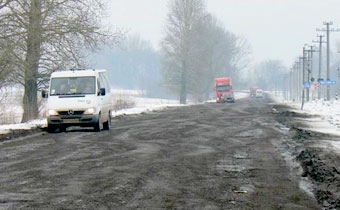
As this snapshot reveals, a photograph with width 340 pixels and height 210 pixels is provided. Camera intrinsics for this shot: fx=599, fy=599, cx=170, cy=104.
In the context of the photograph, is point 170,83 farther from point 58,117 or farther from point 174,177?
point 174,177

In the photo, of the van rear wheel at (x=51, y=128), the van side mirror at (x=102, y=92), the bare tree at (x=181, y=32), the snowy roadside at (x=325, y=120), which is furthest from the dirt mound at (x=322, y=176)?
the bare tree at (x=181, y=32)

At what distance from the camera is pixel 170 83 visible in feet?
259

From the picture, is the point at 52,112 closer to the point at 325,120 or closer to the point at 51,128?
the point at 51,128

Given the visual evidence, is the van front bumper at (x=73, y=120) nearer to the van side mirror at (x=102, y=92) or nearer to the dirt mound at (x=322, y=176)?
the van side mirror at (x=102, y=92)

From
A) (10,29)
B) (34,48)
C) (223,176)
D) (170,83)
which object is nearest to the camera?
(223,176)

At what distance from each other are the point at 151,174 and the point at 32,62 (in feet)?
65.5

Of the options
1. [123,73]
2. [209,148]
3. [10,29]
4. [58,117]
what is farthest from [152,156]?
[123,73]

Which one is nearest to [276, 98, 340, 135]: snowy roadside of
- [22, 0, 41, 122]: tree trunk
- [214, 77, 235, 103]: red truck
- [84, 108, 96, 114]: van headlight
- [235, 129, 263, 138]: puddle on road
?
[235, 129, 263, 138]: puddle on road

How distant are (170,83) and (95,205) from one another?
71297 millimetres

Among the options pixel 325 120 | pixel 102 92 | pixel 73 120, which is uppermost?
pixel 102 92

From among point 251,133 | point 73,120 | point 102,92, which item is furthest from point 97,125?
point 251,133

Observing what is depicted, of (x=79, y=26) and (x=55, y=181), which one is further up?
(x=79, y=26)

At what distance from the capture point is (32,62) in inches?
1169

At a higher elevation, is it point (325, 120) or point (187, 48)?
point (187, 48)
